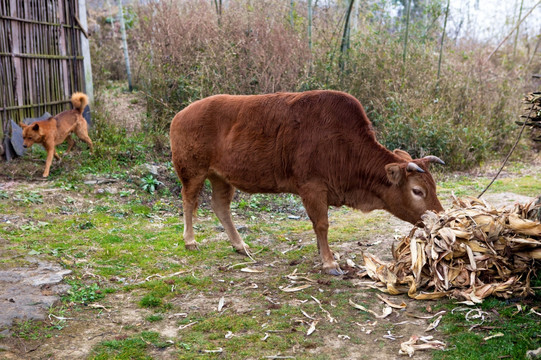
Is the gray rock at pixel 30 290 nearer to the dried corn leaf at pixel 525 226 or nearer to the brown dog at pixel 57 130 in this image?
the brown dog at pixel 57 130

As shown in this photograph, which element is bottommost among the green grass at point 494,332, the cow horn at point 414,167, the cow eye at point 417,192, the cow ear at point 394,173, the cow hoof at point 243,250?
the cow hoof at point 243,250

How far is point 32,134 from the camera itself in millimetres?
8836

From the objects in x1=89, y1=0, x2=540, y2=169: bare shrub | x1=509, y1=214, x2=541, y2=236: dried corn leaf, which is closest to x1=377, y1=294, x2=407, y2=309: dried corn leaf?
x1=509, y1=214, x2=541, y2=236: dried corn leaf

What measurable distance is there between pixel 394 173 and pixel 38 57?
7.86 metres

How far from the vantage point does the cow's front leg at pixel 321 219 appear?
5164 mm

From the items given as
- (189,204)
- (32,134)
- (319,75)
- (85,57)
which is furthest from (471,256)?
(85,57)

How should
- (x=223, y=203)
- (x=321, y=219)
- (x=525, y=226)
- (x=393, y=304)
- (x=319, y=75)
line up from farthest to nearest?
(x=319, y=75) → (x=223, y=203) → (x=321, y=219) → (x=393, y=304) → (x=525, y=226)

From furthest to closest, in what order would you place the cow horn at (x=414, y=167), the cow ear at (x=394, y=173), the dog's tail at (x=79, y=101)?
the dog's tail at (x=79, y=101) < the cow ear at (x=394, y=173) < the cow horn at (x=414, y=167)

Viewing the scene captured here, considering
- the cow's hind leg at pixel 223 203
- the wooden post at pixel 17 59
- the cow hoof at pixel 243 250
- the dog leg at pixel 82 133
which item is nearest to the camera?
the cow hoof at pixel 243 250

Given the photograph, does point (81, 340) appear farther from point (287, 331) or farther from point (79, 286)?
point (287, 331)

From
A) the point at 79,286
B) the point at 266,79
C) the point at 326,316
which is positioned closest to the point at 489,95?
the point at 266,79

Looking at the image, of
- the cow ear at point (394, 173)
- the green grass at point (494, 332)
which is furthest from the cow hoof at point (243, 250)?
the green grass at point (494, 332)

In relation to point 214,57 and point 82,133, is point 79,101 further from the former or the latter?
point 214,57

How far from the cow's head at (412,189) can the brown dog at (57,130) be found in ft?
19.7
